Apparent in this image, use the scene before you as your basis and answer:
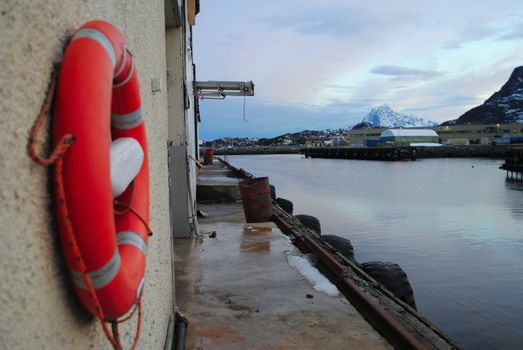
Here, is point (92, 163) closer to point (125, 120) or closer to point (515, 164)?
point (125, 120)

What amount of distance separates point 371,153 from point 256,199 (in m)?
83.8

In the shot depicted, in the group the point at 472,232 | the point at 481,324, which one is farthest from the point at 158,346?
the point at 472,232

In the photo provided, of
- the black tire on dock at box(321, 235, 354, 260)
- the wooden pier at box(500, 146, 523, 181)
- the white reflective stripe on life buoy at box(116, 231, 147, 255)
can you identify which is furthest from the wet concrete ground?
the wooden pier at box(500, 146, 523, 181)

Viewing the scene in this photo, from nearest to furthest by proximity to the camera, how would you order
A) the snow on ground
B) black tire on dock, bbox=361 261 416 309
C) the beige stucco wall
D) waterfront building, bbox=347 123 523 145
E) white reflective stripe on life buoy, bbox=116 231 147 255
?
the beige stucco wall → white reflective stripe on life buoy, bbox=116 231 147 255 → the snow on ground → black tire on dock, bbox=361 261 416 309 → waterfront building, bbox=347 123 523 145

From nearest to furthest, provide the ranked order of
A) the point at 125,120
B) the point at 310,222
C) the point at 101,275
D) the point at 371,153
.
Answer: the point at 101,275 < the point at 125,120 < the point at 310,222 < the point at 371,153

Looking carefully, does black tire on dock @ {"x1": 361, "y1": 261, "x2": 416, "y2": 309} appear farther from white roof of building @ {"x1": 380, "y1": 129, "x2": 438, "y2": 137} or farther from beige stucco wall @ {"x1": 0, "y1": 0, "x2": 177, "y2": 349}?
white roof of building @ {"x1": 380, "y1": 129, "x2": 438, "y2": 137}

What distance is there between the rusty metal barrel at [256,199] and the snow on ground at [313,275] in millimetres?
2913

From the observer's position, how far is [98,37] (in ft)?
4.19

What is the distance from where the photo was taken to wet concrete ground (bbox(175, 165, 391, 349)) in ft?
12.4

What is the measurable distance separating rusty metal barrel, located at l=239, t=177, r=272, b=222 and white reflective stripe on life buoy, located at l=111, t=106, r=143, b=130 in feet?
24.3

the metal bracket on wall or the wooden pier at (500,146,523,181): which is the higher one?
the metal bracket on wall

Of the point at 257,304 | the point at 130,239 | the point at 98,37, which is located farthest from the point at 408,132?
the point at 98,37

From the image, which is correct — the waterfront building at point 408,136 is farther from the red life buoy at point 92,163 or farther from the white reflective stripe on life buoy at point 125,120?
the red life buoy at point 92,163

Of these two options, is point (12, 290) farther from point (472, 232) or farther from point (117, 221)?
point (472, 232)
